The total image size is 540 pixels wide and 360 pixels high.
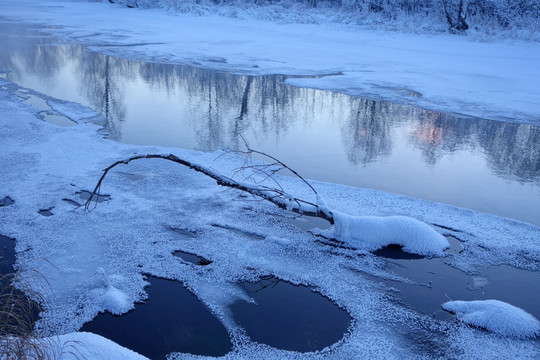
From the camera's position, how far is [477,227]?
4.90m

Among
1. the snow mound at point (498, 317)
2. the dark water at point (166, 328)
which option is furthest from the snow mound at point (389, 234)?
the dark water at point (166, 328)

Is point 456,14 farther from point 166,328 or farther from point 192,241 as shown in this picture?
point 166,328

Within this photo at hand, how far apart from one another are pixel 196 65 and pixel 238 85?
110 inches

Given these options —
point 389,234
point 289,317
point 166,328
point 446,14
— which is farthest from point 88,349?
point 446,14

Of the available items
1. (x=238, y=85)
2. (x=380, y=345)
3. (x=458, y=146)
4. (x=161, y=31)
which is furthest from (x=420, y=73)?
(x=161, y=31)

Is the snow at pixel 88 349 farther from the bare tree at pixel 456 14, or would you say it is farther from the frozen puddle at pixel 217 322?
the bare tree at pixel 456 14

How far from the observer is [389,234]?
4.54m

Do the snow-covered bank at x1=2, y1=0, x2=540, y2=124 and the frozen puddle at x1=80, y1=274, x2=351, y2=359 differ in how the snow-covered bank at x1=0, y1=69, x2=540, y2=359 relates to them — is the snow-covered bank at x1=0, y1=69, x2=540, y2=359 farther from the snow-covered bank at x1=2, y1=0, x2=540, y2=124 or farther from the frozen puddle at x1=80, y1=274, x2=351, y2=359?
the snow-covered bank at x1=2, y1=0, x2=540, y2=124

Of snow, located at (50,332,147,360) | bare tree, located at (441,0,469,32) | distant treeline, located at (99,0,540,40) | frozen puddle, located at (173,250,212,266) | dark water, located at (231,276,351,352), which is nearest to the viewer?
snow, located at (50,332,147,360)

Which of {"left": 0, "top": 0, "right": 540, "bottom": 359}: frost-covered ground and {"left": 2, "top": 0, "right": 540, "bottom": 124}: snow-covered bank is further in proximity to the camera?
{"left": 2, "top": 0, "right": 540, "bottom": 124}: snow-covered bank

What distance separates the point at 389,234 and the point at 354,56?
12500 millimetres

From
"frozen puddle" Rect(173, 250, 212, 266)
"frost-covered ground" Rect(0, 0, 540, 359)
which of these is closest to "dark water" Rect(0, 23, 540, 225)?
"frost-covered ground" Rect(0, 0, 540, 359)

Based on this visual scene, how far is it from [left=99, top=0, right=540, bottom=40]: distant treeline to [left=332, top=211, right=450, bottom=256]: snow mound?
17821 mm

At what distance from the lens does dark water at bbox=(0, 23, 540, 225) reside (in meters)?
6.33
